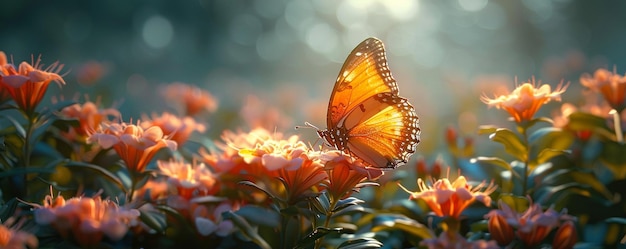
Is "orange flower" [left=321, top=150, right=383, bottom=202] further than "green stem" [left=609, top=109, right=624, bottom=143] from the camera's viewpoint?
No

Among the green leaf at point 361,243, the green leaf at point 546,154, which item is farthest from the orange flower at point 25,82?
the green leaf at point 546,154

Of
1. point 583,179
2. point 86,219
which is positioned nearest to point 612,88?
point 583,179

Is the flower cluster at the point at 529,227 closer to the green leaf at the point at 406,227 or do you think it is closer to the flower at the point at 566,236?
the flower at the point at 566,236

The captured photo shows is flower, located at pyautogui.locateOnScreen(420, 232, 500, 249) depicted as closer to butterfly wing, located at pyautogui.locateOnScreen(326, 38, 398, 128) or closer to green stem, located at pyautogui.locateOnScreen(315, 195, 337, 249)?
green stem, located at pyautogui.locateOnScreen(315, 195, 337, 249)

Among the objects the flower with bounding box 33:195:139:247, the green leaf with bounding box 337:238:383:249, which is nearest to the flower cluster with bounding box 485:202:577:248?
the green leaf with bounding box 337:238:383:249

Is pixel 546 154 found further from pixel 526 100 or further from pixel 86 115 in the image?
pixel 86 115

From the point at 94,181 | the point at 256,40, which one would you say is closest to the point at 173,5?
the point at 256,40
